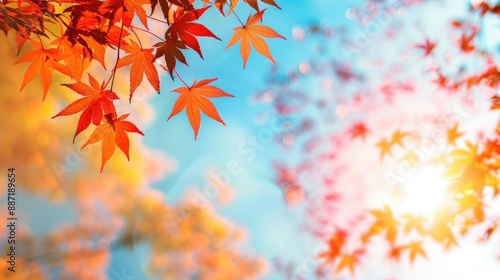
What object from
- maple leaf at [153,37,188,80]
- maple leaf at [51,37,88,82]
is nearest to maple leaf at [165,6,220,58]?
maple leaf at [153,37,188,80]

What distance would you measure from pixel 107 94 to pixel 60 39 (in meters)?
0.24

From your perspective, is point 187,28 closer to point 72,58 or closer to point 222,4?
point 222,4

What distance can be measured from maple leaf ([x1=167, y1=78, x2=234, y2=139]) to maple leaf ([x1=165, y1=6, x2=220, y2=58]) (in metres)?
0.10

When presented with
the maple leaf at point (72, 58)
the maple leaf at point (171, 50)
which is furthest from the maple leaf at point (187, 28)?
the maple leaf at point (72, 58)

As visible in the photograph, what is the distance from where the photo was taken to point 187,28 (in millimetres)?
912

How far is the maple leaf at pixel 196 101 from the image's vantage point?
0.97 meters

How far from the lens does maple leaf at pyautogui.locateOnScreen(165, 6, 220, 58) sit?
35.5 inches

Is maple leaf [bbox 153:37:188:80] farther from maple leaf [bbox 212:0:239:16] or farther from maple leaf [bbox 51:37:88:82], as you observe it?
maple leaf [bbox 51:37:88:82]

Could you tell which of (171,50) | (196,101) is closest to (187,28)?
(171,50)

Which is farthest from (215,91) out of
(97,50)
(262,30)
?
(97,50)

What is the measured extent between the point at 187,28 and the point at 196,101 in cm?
18

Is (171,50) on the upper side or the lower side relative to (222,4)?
lower

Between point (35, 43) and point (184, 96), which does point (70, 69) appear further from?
point (184, 96)

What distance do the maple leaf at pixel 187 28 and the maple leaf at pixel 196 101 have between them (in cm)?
10
